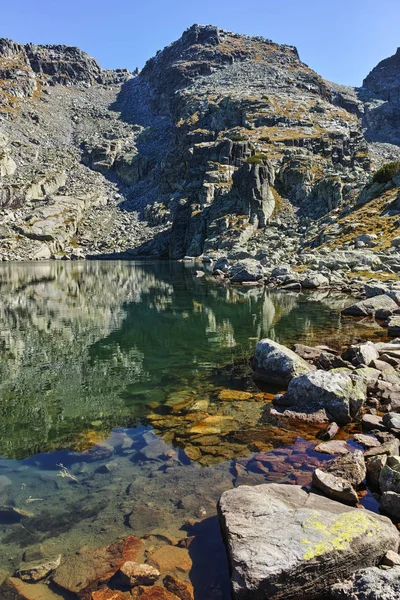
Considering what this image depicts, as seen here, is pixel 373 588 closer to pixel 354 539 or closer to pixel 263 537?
pixel 354 539

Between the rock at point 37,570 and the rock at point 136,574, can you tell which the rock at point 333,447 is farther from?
the rock at point 37,570

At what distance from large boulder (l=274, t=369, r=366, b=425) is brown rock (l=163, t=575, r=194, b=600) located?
23.0 feet

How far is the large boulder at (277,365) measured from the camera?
14.7 metres

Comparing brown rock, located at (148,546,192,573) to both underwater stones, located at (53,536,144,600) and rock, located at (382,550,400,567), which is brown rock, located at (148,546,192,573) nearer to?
underwater stones, located at (53,536,144,600)

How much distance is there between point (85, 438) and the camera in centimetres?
1101

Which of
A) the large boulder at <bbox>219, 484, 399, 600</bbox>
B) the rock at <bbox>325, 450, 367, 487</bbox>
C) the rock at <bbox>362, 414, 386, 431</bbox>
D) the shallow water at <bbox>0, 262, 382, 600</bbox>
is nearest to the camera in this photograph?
the large boulder at <bbox>219, 484, 399, 600</bbox>

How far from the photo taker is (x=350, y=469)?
821cm

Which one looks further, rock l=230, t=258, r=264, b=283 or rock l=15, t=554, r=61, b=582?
rock l=230, t=258, r=264, b=283

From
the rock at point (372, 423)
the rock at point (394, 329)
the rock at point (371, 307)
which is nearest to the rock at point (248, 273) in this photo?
the rock at point (371, 307)

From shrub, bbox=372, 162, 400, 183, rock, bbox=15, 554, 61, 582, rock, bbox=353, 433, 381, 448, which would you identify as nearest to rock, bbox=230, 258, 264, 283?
shrub, bbox=372, 162, 400, 183

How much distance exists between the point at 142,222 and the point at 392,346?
435 ft

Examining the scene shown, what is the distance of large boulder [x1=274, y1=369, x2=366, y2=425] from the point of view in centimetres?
1165

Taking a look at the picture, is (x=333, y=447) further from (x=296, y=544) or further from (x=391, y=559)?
(x=296, y=544)

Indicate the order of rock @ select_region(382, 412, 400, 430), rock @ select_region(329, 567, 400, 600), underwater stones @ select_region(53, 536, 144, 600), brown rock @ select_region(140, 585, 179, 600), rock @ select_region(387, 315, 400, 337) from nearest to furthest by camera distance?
1. rock @ select_region(329, 567, 400, 600)
2. brown rock @ select_region(140, 585, 179, 600)
3. underwater stones @ select_region(53, 536, 144, 600)
4. rock @ select_region(382, 412, 400, 430)
5. rock @ select_region(387, 315, 400, 337)
